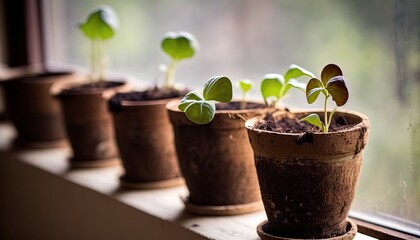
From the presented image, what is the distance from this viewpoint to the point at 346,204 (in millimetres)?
1126

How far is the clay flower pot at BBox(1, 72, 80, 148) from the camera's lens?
75.7 inches

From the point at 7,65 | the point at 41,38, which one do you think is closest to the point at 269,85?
the point at 41,38

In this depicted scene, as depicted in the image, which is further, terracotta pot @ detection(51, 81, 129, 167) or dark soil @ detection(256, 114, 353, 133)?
terracotta pot @ detection(51, 81, 129, 167)

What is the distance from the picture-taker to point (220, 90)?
118 centimetres

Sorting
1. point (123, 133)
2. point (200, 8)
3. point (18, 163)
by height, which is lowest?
point (18, 163)

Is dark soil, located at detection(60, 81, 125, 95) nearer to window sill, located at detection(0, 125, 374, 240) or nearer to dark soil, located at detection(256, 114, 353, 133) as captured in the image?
window sill, located at detection(0, 125, 374, 240)

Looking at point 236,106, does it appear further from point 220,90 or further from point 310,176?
point 310,176

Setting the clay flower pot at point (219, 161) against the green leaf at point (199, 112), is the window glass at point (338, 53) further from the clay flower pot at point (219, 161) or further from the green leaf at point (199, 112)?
the green leaf at point (199, 112)

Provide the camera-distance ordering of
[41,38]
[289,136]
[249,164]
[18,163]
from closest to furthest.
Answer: [289,136] < [249,164] < [18,163] < [41,38]

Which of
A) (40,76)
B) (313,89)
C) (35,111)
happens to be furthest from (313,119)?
(40,76)

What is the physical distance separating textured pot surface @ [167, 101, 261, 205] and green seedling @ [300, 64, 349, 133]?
0.67ft

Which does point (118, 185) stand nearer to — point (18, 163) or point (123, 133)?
point (123, 133)

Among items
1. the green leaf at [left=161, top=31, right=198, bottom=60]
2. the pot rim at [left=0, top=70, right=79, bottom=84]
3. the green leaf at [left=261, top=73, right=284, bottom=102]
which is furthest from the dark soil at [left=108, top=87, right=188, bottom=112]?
the pot rim at [left=0, top=70, right=79, bottom=84]

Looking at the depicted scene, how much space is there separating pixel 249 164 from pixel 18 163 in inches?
31.3
